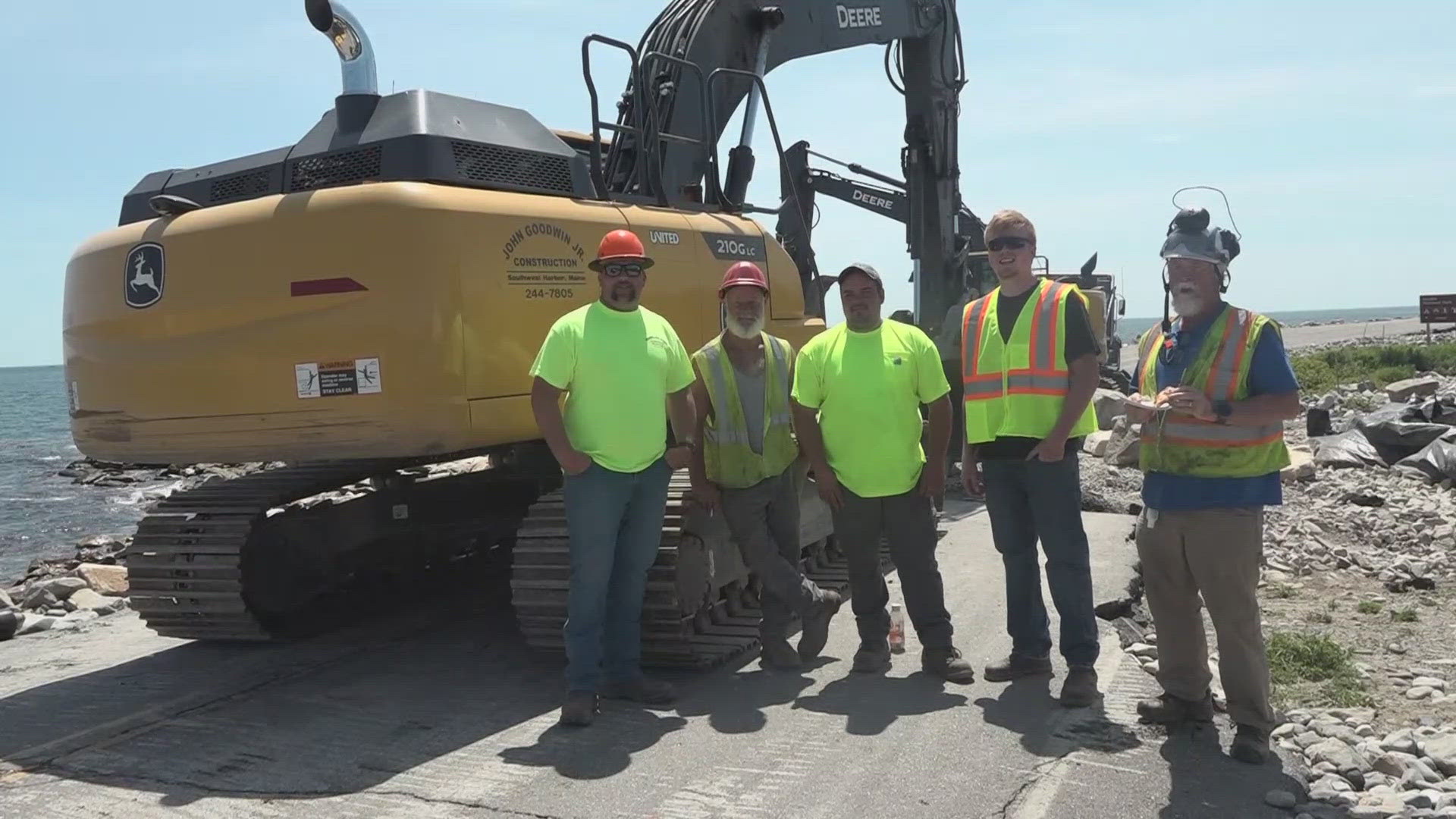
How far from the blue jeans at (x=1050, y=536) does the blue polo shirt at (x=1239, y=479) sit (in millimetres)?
654

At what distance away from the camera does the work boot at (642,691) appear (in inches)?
212

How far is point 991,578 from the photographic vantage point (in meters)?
7.86

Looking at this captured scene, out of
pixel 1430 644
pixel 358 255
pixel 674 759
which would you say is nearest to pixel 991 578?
pixel 1430 644

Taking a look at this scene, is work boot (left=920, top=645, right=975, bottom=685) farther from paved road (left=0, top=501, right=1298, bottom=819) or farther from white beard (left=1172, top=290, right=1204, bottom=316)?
white beard (left=1172, top=290, right=1204, bottom=316)

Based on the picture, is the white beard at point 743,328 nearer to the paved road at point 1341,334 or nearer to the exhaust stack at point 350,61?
the exhaust stack at point 350,61

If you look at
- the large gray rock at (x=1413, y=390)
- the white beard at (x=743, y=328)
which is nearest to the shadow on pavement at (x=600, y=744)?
the white beard at (x=743, y=328)

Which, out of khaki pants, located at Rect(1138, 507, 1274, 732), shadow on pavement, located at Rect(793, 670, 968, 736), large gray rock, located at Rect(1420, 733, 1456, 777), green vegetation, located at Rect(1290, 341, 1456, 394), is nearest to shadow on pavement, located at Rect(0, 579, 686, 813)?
shadow on pavement, located at Rect(793, 670, 968, 736)

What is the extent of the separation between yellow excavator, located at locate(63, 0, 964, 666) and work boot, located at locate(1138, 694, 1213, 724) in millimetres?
1982

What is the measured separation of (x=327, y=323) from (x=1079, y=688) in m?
3.41

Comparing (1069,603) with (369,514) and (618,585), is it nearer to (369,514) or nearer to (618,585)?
(618,585)

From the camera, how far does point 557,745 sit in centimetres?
488

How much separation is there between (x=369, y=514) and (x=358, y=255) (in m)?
2.19

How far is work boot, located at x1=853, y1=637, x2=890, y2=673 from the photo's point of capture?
226 inches

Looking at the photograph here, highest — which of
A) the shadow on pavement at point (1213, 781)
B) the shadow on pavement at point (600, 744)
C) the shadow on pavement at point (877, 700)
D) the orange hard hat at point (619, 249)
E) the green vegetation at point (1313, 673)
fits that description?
the orange hard hat at point (619, 249)
